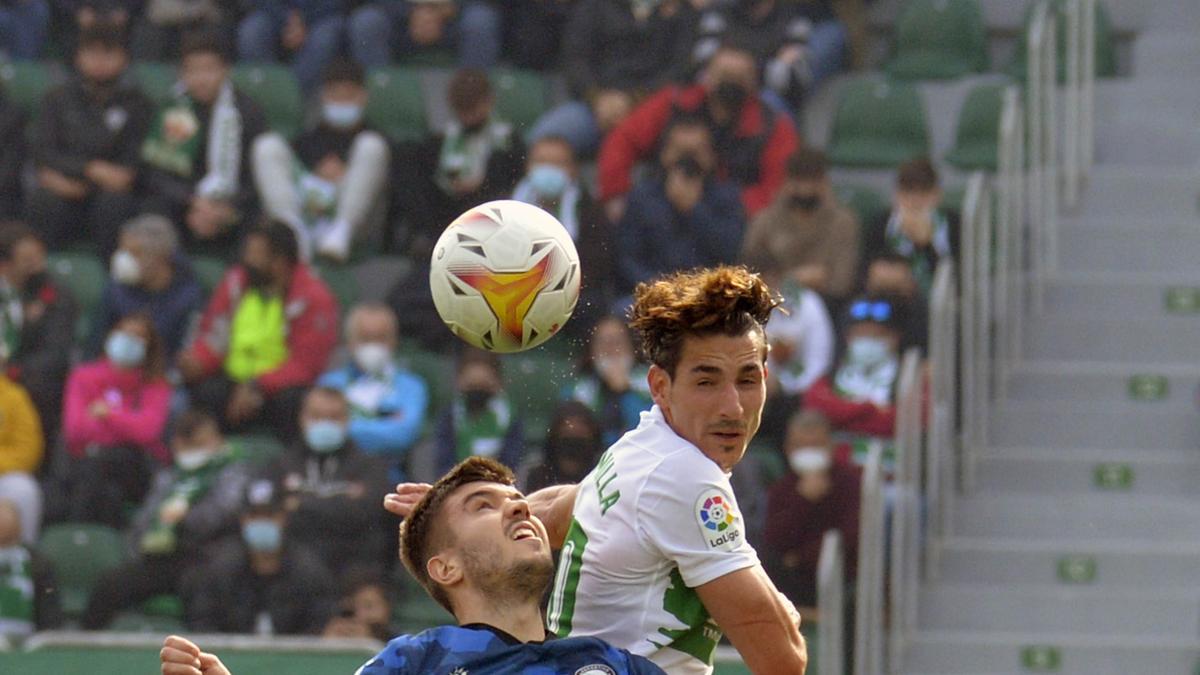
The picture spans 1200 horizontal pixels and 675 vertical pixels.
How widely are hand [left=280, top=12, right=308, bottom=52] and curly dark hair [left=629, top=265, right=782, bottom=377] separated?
7.96 metres

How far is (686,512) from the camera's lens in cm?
471

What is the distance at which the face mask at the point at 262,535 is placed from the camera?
9977mm

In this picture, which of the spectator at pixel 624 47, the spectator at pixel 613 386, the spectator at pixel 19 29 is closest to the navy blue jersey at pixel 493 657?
the spectator at pixel 613 386

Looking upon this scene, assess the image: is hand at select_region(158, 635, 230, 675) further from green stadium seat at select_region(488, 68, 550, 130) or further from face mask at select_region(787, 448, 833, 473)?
green stadium seat at select_region(488, 68, 550, 130)

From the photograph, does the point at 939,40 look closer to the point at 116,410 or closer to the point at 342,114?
the point at 342,114

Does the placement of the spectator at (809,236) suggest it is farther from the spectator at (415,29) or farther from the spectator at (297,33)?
the spectator at (297,33)

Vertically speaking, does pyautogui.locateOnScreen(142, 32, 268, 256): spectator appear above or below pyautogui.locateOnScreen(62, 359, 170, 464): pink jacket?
above

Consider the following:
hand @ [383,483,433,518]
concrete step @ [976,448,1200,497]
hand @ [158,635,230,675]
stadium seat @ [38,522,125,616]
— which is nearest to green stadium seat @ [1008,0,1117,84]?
concrete step @ [976,448,1200,497]

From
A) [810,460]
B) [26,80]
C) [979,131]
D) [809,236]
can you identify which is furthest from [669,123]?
[26,80]

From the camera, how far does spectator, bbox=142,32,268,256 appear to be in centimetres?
1163

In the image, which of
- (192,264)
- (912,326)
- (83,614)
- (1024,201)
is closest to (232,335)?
(192,264)

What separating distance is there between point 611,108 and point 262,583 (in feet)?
10.1

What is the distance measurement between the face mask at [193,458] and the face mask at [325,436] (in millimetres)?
532

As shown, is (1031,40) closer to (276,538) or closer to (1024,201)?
(1024,201)
